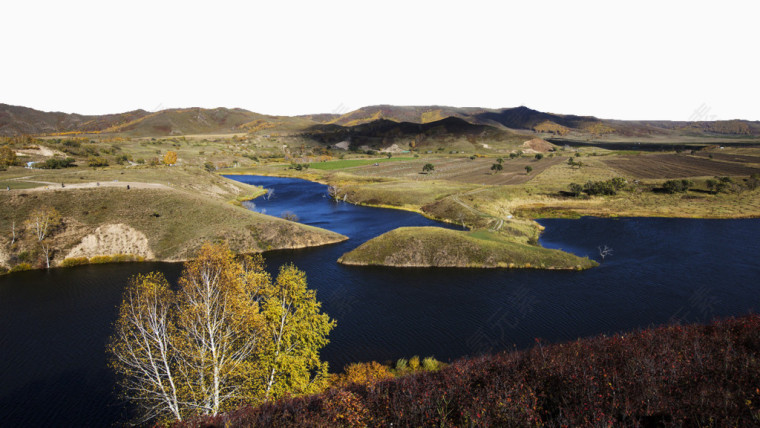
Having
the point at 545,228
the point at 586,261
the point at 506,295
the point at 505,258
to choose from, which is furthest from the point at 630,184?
the point at 506,295

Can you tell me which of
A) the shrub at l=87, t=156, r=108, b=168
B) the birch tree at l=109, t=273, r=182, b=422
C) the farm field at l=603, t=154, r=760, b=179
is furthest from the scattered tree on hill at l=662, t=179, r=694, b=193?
the shrub at l=87, t=156, r=108, b=168

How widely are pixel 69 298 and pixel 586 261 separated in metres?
94.4

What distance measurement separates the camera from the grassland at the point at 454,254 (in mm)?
72875

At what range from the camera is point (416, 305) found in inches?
2255

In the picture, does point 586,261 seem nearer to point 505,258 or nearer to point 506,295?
point 505,258

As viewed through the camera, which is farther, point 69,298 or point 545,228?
point 545,228

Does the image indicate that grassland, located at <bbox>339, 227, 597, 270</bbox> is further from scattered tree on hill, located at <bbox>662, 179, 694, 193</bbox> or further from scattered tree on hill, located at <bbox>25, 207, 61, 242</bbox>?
scattered tree on hill, located at <bbox>662, 179, 694, 193</bbox>

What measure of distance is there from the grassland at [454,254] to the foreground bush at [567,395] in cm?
4483

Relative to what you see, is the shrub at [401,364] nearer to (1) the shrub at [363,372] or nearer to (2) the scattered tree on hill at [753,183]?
(1) the shrub at [363,372]

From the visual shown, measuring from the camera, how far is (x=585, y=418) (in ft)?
60.7

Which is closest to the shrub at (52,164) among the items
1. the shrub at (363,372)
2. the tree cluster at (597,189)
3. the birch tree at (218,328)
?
the birch tree at (218,328)

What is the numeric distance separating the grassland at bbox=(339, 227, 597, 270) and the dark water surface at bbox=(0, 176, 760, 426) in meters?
2.70

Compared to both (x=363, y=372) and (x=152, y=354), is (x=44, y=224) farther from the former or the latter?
(x=363, y=372)

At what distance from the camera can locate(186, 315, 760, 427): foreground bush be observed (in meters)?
19.6
